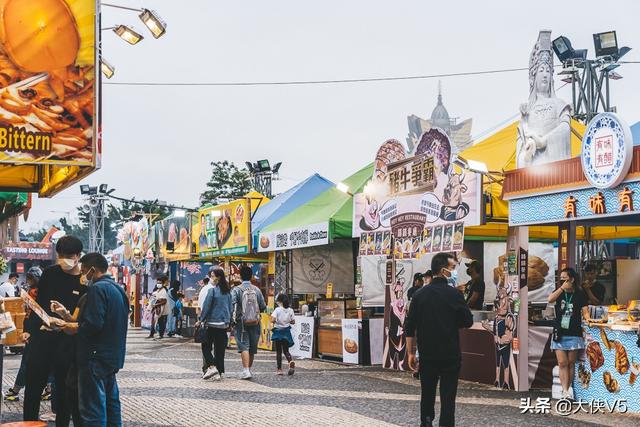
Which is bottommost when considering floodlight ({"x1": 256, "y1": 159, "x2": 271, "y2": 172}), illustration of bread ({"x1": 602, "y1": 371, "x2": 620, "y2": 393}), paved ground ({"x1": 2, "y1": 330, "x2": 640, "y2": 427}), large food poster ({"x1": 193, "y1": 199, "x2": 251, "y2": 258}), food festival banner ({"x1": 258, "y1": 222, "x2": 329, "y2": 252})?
paved ground ({"x1": 2, "y1": 330, "x2": 640, "y2": 427})

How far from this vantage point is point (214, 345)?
47.3ft

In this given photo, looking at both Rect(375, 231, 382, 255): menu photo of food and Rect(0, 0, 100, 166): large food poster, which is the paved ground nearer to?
Rect(375, 231, 382, 255): menu photo of food

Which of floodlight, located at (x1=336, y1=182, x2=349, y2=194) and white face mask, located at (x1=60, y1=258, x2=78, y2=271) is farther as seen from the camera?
floodlight, located at (x1=336, y1=182, x2=349, y2=194)

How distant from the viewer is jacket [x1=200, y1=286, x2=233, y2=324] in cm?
1430

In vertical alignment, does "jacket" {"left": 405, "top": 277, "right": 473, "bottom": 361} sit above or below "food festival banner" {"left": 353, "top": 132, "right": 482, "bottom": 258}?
below

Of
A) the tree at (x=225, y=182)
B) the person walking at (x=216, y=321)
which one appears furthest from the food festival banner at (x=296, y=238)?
the tree at (x=225, y=182)

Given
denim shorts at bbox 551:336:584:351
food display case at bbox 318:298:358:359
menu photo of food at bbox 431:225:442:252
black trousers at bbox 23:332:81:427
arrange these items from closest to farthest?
black trousers at bbox 23:332:81:427 < denim shorts at bbox 551:336:584:351 < menu photo of food at bbox 431:225:442:252 < food display case at bbox 318:298:358:359

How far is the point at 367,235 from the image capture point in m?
16.5

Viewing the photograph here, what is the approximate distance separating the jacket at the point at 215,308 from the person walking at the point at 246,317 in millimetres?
294

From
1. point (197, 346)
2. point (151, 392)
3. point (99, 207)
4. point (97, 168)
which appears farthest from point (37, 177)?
point (99, 207)

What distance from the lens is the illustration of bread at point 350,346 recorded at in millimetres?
17188

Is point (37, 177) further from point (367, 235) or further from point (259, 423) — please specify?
point (367, 235)

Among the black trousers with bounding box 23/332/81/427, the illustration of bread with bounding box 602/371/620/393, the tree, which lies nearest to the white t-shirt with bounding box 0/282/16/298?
the black trousers with bounding box 23/332/81/427

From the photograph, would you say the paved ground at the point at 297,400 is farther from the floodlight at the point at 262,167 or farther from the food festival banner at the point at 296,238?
the floodlight at the point at 262,167
